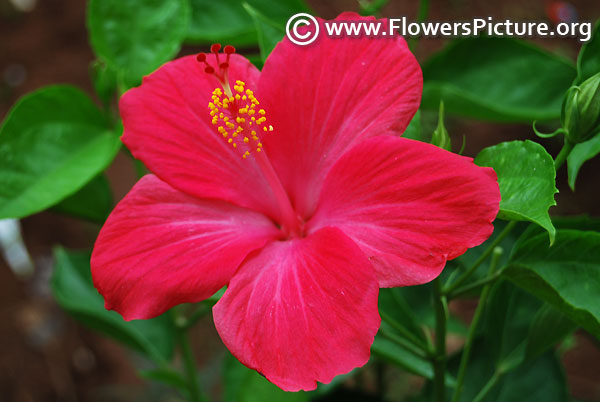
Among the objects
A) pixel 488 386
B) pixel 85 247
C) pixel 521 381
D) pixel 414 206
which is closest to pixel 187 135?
pixel 414 206

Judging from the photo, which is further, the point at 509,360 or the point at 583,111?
the point at 509,360

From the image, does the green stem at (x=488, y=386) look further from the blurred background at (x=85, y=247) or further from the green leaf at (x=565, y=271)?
the blurred background at (x=85, y=247)

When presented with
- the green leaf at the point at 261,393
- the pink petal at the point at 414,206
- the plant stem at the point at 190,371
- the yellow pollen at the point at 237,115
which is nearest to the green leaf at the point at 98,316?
the plant stem at the point at 190,371

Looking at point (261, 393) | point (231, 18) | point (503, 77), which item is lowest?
point (261, 393)

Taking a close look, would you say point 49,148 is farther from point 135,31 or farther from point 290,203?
point 290,203

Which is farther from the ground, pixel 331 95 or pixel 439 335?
pixel 331 95

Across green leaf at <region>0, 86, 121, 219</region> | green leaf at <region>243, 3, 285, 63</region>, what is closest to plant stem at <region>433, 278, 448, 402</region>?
green leaf at <region>243, 3, 285, 63</region>

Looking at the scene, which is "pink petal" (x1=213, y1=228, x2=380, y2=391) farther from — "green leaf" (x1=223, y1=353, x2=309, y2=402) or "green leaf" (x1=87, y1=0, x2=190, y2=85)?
"green leaf" (x1=87, y1=0, x2=190, y2=85)
